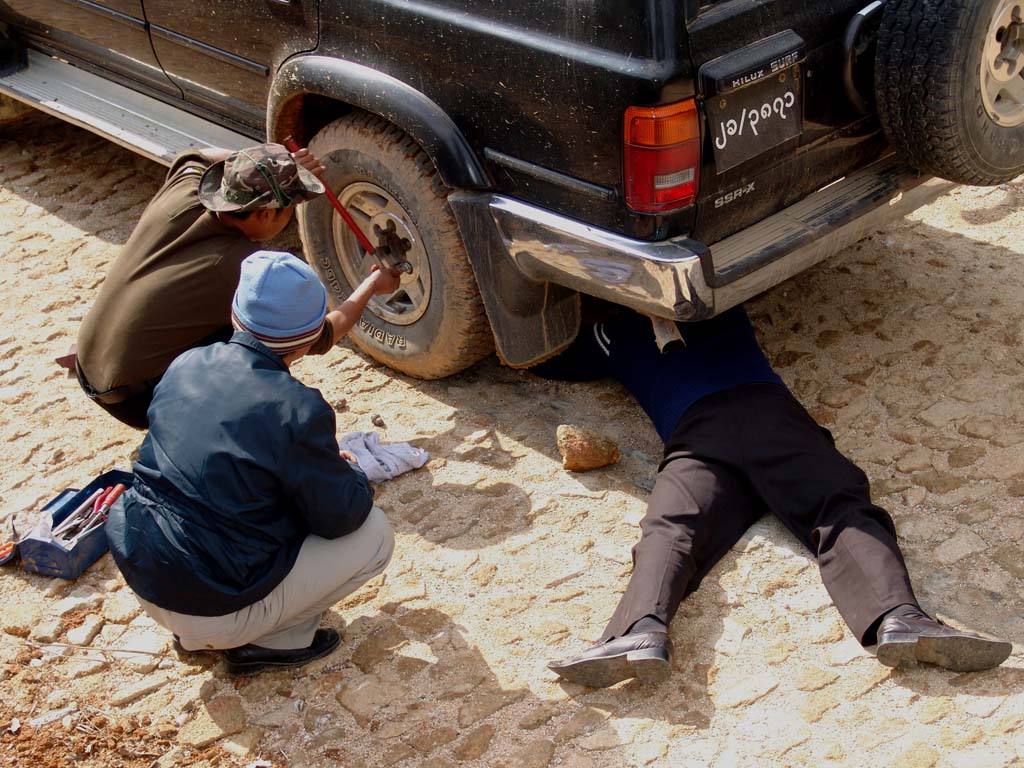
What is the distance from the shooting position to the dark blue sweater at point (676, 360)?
12.4ft

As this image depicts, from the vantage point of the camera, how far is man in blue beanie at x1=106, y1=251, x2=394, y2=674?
2.86m

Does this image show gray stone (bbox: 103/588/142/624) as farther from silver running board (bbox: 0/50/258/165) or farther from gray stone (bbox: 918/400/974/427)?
gray stone (bbox: 918/400/974/427)

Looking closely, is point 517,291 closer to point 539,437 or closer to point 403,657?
point 539,437

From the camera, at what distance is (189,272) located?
12.3 feet

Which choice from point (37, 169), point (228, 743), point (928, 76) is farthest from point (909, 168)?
point (37, 169)

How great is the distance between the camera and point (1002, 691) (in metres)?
2.97

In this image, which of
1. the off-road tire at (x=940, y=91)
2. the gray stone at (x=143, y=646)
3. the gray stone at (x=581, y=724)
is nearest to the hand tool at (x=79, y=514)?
→ the gray stone at (x=143, y=646)

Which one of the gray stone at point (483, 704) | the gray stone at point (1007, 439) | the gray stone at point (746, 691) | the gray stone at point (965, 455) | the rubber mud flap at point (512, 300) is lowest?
the gray stone at point (483, 704)

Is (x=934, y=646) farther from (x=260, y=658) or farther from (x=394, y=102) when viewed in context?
(x=394, y=102)

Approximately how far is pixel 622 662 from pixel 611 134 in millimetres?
1473

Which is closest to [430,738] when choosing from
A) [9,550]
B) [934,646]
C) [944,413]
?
[934,646]

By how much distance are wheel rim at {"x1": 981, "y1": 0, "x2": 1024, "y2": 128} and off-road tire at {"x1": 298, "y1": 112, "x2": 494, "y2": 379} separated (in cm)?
176

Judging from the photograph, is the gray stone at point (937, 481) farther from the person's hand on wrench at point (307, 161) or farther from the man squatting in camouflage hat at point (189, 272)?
the person's hand on wrench at point (307, 161)

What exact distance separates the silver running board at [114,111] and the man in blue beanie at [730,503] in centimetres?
203
